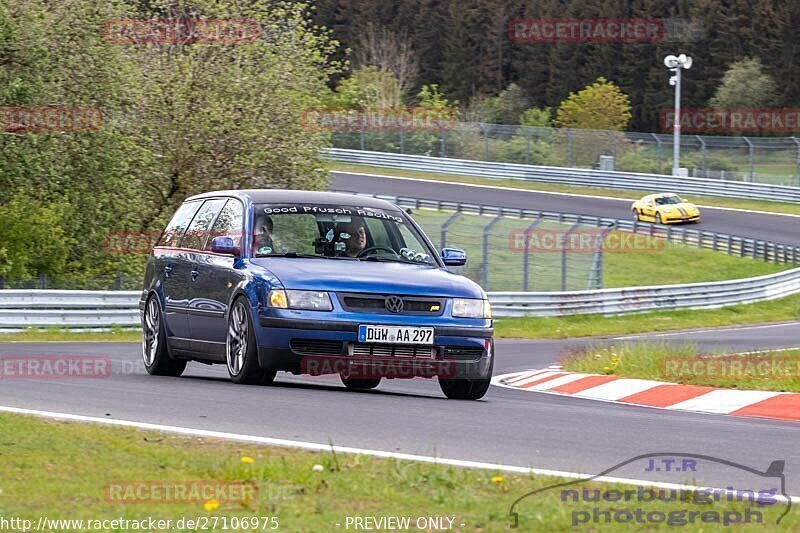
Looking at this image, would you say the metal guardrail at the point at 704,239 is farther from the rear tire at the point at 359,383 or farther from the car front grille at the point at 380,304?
the car front grille at the point at 380,304

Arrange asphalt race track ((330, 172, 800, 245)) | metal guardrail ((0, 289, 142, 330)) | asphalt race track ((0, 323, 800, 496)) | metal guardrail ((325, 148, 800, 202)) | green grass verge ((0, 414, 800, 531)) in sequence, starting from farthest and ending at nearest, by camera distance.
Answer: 1. metal guardrail ((325, 148, 800, 202))
2. asphalt race track ((330, 172, 800, 245))
3. metal guardrail ((0, 289, 142, 330))
4. asphalt race track ((0, 323, 800, 496))
5. green grass verge ((0, 414, 800, 531))

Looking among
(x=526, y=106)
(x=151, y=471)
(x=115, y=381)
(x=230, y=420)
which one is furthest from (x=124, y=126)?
(x=526, y=106)

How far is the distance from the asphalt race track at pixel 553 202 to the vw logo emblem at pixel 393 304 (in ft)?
133

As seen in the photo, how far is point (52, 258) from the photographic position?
27.8 metres

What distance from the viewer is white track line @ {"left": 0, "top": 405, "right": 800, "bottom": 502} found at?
6629 mm

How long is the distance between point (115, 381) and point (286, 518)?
21.2 ft

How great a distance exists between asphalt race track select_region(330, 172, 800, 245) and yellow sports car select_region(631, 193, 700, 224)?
491 millimetres

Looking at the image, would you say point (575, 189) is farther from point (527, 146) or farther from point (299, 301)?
point (299, 301)

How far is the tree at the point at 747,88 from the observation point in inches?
3620

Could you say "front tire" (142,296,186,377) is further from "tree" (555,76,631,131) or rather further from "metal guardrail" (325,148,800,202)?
"tree" (555,76,631,131)

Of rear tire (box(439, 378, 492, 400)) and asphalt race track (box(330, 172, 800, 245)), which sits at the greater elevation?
rear tire (box(439, 378, 492, 400))

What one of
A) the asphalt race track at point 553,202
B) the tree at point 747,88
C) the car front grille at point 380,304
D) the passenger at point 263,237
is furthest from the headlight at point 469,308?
the tree at point 747,88

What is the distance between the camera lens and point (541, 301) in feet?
101

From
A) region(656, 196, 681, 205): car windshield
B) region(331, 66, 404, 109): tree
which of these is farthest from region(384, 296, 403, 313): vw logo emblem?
region(331, 66, 404, 109): tree
